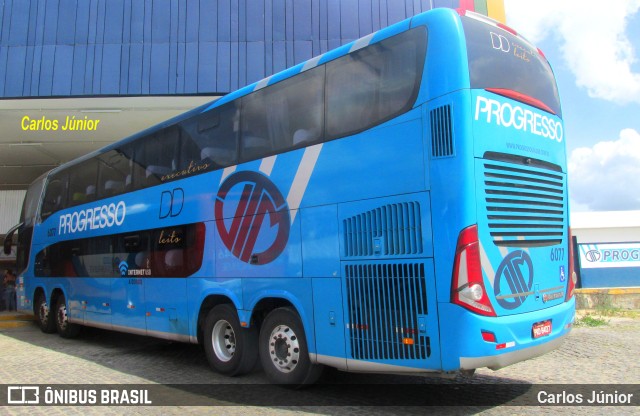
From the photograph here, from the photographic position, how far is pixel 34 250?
12805 mm

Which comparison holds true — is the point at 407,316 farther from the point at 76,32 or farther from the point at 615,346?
the point at 76,32

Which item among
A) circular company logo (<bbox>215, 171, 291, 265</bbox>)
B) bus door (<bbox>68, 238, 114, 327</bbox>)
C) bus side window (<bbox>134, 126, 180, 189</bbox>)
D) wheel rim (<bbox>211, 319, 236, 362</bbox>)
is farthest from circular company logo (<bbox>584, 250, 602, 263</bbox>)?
bus door (<bbox>68, 238, 114, 327</bbox>)

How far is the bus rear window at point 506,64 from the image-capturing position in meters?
4.89

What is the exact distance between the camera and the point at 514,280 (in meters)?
4.83

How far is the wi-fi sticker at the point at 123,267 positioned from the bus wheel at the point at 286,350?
155 inches

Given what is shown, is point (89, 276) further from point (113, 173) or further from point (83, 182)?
point (113, 173)

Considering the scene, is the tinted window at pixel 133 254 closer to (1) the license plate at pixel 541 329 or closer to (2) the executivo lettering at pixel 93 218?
(2) the executivo lettering at pixel 93 218

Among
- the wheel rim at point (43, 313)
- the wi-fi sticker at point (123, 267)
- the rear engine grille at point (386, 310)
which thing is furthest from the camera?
the wheel rim at point (43, 313)

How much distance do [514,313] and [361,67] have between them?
10.1 ft

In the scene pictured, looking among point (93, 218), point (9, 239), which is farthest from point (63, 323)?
point (9, 239)

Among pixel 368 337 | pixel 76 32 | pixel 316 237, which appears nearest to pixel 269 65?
pixel 76 32

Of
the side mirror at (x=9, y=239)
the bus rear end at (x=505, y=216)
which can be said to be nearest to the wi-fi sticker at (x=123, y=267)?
the bus rear end at (x=505, y=216)

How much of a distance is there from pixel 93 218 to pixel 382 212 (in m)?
7.42

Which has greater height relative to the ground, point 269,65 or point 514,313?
point 269,65
